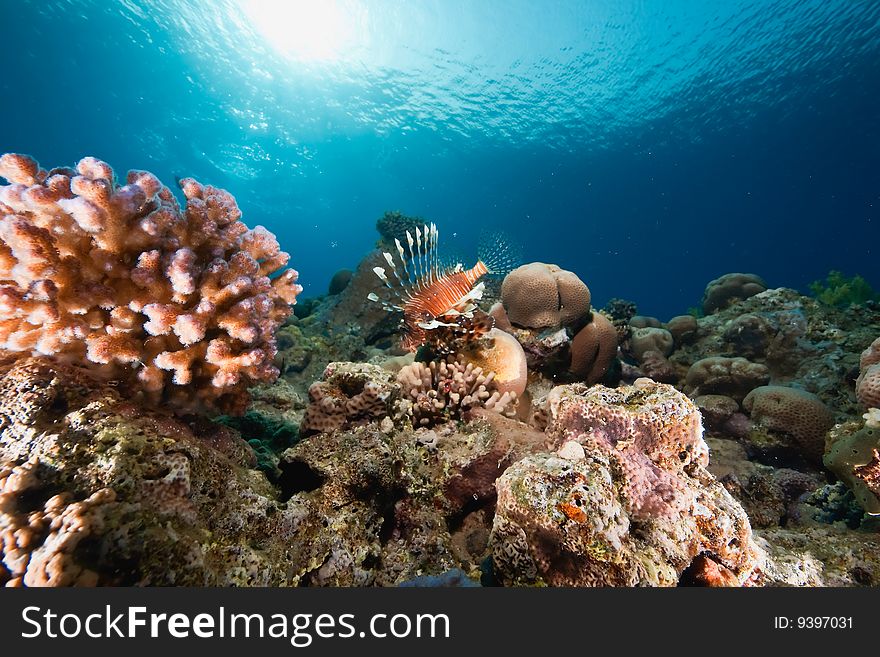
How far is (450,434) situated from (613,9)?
3343cm

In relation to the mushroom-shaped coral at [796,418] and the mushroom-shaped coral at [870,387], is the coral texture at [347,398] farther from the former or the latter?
the mushroom-shaped coral at [796,418]

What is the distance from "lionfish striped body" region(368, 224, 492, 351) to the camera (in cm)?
339

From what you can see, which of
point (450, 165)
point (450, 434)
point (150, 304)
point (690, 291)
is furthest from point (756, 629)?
point (690, 291)

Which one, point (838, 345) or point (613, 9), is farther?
point (613, 9)

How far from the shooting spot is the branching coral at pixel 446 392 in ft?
9.48

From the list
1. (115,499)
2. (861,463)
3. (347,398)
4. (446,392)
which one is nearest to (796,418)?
(861,463)

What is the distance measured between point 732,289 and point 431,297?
376 inches

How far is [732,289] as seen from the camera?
944cm

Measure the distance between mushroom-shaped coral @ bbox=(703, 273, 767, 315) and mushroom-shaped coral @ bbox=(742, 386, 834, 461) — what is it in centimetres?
545

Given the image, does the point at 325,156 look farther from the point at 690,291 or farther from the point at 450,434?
the point at 690,291

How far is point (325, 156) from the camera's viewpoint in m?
45.2

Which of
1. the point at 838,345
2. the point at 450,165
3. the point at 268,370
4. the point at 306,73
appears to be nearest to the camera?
the point at 268,370

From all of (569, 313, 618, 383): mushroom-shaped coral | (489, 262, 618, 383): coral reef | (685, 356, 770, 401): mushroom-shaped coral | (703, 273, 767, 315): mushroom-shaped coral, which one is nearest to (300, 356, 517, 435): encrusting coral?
(489, 262, 618, 383): coral reef

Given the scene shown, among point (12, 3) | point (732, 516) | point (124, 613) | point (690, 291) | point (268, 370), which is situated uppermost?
point (690, 291)
